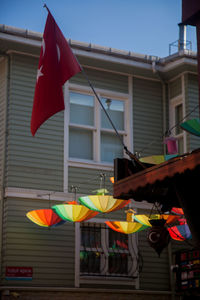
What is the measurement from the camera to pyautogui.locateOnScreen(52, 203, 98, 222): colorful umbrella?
11688 mm

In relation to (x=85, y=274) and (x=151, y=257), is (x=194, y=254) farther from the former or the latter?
(x=85, y=274)

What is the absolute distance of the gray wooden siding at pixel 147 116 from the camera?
15633 mm

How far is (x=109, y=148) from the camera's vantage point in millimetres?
15367

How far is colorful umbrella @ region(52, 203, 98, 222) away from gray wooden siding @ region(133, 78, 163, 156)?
3928 mm

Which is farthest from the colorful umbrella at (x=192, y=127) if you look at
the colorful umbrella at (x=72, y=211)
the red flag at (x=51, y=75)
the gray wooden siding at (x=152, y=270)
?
the gray wooden siding at (x=152, y=270)

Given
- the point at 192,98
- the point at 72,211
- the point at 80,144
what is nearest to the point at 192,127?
the point at 72,211

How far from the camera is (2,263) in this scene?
522 inches

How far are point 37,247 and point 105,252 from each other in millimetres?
1752

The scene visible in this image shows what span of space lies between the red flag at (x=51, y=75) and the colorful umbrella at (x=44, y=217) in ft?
15.3

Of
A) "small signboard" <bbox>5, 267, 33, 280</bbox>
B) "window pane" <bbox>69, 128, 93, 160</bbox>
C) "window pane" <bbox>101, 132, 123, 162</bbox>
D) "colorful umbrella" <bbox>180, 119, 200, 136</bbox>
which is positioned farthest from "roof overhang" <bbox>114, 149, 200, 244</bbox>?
"window pane" <bbox>101, 132, 123, 162</bbox>

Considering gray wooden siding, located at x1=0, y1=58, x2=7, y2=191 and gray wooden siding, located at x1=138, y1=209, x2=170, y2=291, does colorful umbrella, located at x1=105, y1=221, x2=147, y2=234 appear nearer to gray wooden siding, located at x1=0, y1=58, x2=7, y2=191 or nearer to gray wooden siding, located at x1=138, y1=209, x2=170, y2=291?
gray wooden siding, located at x1=138, y1=209, x2=170, y2=291

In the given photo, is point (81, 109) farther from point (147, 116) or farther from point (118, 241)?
point (118, 241)

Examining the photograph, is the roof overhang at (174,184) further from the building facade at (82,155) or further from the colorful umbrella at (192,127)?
the building facade at (82,155)

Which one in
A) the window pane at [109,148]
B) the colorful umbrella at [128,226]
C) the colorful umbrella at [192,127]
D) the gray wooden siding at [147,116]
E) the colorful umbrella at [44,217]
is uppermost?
the gray wooden siding at [147,116]
